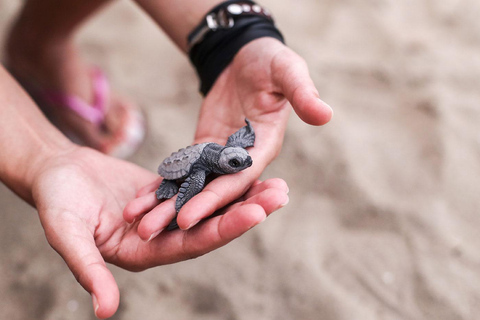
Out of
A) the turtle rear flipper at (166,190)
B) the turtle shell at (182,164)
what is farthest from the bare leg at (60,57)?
the turtle rear flipper at (166,190)

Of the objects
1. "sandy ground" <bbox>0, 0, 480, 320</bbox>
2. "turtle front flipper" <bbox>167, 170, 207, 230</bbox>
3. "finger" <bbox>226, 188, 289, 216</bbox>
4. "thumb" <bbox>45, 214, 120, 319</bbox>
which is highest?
"thumb" <bbox>45, 214, 120, 319</bbox>

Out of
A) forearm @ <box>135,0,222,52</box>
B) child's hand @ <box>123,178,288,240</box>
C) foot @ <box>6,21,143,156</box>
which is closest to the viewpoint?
child's hand @ <box>123,178,288,240</box>

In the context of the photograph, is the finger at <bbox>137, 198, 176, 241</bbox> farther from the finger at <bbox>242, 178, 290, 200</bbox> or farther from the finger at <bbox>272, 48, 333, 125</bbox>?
the finger at <bbox>272, 48, 333, 125</bbox>

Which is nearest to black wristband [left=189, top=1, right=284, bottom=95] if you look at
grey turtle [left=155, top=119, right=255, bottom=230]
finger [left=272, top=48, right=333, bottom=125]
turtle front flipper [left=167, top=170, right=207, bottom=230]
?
finger [left=272, top=48, right=333, bottom=125]

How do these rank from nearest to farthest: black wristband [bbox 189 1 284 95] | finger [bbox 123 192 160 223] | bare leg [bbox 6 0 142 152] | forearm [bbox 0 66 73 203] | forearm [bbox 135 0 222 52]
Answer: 1. finger [bbox 123 192 160 223]
2. forearm [bbox 0 66 73 203]
3. black wristband [bbox 189 1 284 95]
4. forearm [bbox 135 0 222 52]
5. bare leg [bbox 6 0 142 152]

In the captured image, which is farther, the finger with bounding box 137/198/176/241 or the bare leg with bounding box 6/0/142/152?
the bare leg with bounding box 6/0/142/152

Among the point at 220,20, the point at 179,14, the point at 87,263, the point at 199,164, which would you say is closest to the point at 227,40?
the point at 220,20

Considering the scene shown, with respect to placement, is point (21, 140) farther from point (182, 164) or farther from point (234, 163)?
point (234, 163)

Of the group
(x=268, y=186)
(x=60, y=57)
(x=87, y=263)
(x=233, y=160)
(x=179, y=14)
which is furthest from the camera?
(x=60, y=57)
